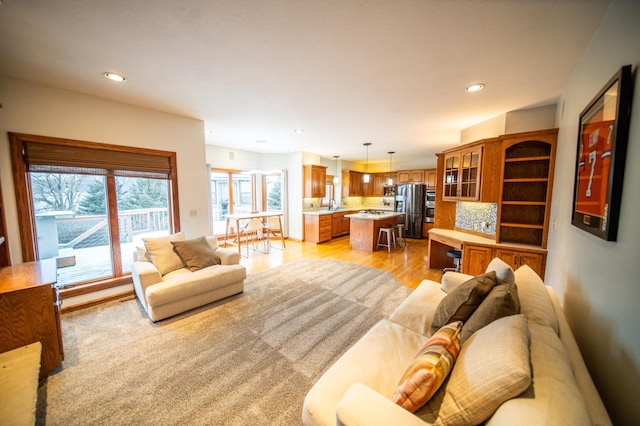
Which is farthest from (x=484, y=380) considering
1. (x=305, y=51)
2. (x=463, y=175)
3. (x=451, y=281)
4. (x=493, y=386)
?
(x=463, y=175)

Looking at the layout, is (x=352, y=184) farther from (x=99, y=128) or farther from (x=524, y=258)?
(x=99, y=128)

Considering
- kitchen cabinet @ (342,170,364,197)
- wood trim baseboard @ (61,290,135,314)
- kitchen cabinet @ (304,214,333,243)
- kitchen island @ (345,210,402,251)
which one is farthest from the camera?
kitchen cabinet @ (342,170,364,197)

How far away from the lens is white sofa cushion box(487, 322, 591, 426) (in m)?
0.66

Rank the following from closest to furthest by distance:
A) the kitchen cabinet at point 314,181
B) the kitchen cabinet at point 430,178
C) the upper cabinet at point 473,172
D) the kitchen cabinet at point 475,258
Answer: the kitchen cabinet at point 475,258 → the upper cabinet at point 473,172 → the kitchen cabinet at point 314,181 → the kitchen cabinet at point 430,178

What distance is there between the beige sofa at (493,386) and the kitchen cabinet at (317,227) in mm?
5204

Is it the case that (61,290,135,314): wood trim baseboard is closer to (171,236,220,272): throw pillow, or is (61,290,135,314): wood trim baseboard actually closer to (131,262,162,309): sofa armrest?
(131,262,162,309): sofa armrest

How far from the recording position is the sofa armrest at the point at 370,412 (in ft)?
2.87

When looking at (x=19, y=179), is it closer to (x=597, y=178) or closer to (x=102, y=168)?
(x=102, y=168)

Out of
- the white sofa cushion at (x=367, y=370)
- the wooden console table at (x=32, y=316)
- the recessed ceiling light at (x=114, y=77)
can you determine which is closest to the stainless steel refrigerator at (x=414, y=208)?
the white sofa cushion at (x=367, y=370)

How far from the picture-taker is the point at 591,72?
1.66 meters

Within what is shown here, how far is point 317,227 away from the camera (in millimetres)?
6578

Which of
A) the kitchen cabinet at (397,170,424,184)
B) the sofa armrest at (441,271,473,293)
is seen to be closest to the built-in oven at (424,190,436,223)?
the kitchen cabinet at (397,170,424,184)

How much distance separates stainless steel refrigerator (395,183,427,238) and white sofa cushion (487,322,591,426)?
6514 millimetres

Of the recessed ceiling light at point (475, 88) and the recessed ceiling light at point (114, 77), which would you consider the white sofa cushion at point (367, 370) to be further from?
the recessed ceiling light at point (114, 77)
